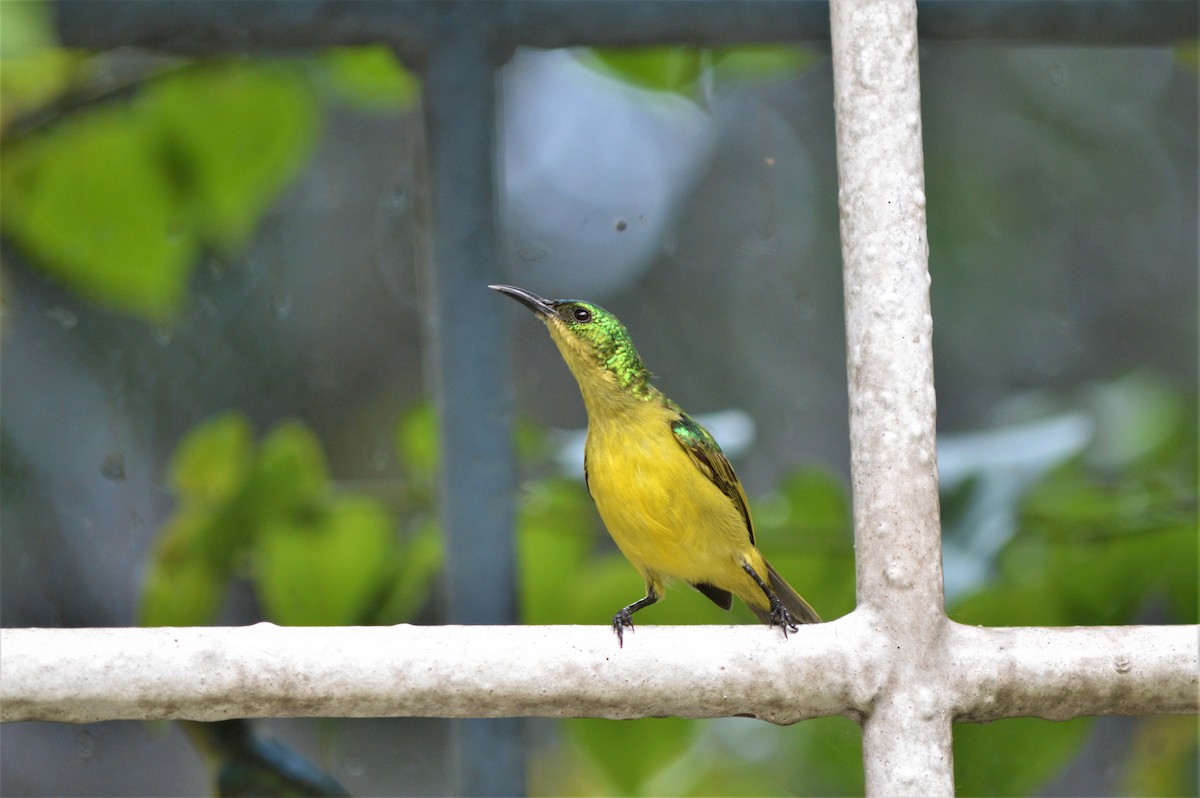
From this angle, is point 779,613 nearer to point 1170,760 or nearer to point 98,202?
point 1170,760

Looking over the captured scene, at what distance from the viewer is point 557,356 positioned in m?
2.32

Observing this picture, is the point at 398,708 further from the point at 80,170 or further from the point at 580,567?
the point at 80,170

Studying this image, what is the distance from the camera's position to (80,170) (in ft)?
5.42

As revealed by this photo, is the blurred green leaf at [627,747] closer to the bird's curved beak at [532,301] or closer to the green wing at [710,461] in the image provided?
the green wing at [710,461]

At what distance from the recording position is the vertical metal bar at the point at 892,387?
3.20ft

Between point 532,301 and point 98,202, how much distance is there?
0.63m

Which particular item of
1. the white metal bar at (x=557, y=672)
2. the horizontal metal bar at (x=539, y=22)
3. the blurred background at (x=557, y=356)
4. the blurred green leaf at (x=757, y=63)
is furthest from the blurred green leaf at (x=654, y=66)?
the white metal bar at (x=557, y=672)

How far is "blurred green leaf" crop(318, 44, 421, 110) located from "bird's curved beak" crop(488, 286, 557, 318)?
14.7 inches

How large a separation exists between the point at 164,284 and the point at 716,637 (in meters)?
1.07

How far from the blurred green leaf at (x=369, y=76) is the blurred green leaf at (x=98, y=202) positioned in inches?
11.9

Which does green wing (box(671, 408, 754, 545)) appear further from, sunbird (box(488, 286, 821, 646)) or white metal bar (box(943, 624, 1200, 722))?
white metal bar (box(943, 624, 1200, 722))

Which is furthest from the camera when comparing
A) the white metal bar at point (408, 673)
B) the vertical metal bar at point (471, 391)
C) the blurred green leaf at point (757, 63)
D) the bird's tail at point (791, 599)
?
the blurred green leaf at point (757, 63)

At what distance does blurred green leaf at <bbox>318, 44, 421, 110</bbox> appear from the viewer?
175 centimetres

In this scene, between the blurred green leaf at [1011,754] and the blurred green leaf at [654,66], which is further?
the blurred green leaf at [654,66]
